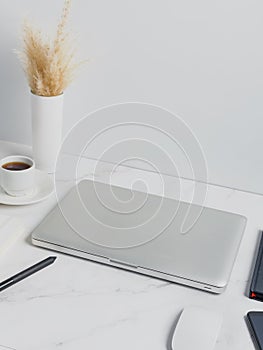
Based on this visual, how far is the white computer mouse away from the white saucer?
432 millimetres

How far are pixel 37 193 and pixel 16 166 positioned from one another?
72mm

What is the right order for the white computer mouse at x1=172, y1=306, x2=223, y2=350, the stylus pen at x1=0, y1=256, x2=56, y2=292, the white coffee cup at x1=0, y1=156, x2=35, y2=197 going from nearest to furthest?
the white computer mouse at x1=172, y1=306, x2=223, y2=350, the stylus pen at x1=0, y1=256, x2=56, y2=292, the white coffee cup at x1=0, y1=156, x2=35, y2=197

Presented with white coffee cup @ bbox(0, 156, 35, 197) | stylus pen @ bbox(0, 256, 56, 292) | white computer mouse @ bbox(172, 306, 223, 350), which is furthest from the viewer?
white coffee cup @ bbox(0, 156, 35, 197)

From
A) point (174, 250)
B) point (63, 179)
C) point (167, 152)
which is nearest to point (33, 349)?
point (174, 250)

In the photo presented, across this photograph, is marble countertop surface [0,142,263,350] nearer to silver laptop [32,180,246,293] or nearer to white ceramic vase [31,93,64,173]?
silver laptop [32,180,246,293]

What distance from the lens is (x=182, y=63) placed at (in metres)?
1.26

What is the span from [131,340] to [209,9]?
71cm

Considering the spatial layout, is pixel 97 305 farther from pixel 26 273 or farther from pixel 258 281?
pixel 258 281

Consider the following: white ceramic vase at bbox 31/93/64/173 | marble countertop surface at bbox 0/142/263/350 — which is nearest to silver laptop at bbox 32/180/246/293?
marble countertop surface at bbox 0/142/263/350

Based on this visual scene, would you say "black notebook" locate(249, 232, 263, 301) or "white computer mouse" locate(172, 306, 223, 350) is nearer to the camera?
"white computer mouse" locate(172, 306, 223, 350)

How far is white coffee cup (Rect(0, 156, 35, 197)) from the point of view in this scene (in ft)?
3.80

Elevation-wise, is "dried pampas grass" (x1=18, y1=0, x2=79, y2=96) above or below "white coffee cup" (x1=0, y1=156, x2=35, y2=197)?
above

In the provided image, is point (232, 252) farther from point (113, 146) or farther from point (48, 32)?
point (48, 32)

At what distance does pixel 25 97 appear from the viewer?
141 cm
